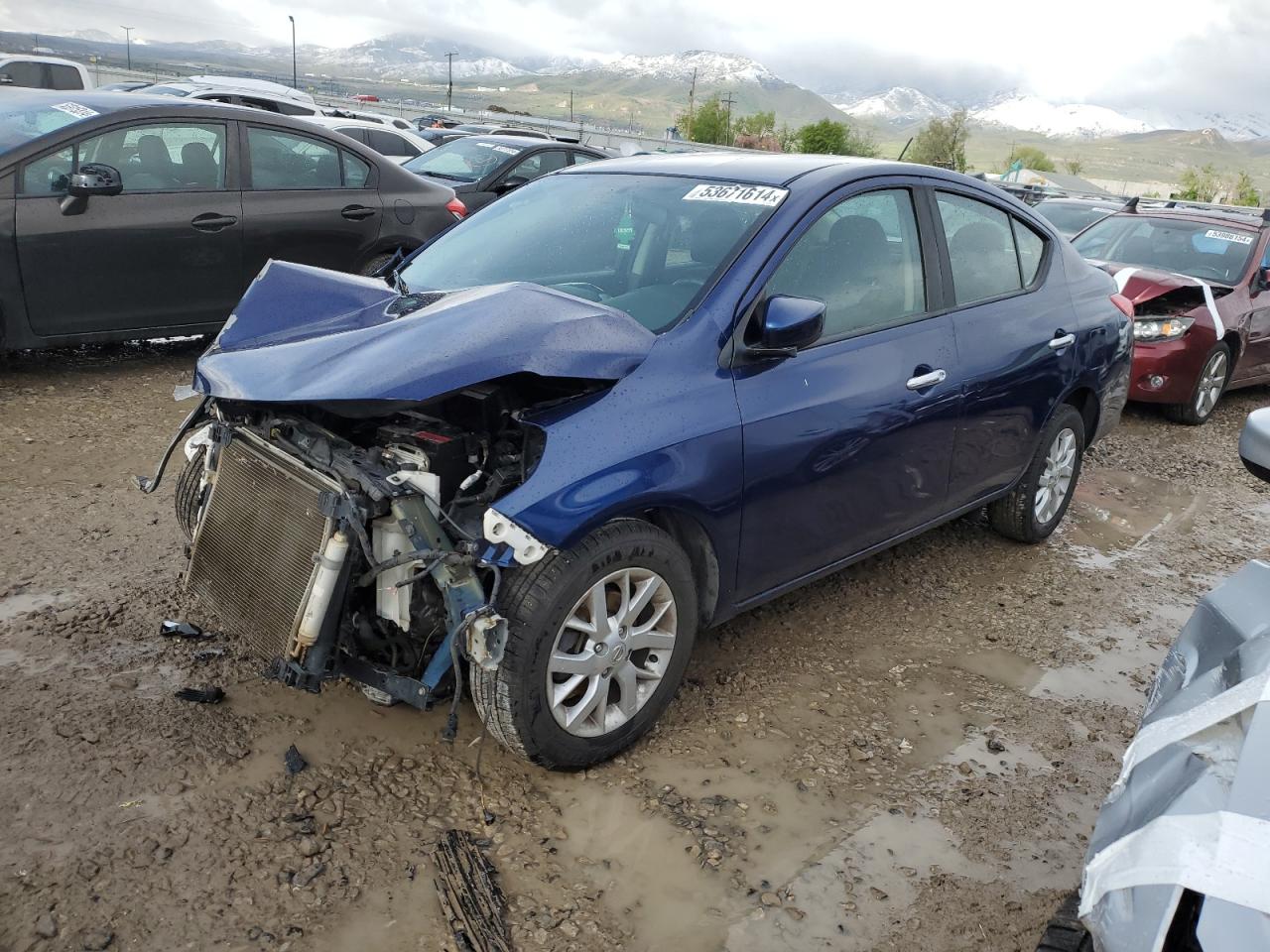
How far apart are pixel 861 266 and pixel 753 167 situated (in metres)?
0.56

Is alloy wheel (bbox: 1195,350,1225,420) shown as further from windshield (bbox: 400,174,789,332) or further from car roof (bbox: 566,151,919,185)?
windshield (bbox: 400,174,789,332)

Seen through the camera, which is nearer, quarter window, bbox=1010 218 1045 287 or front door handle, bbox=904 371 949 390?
front door handle, bbox=904 371 949 390

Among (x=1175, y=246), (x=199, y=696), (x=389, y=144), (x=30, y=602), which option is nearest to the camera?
(x=199, y=696)

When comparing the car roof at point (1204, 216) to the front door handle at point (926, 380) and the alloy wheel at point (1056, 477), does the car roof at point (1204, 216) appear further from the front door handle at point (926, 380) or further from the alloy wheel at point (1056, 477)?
the front door handle at point (926, 380)

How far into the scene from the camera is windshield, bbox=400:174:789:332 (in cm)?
334

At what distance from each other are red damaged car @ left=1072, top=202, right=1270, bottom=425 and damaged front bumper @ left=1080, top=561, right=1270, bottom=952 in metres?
6.31

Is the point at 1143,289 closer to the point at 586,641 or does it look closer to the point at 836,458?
the point at 836,458

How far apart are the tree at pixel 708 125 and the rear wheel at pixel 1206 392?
102992 millimetres

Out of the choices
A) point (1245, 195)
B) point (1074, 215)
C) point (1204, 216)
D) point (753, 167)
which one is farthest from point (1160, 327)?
point (1245, 195)

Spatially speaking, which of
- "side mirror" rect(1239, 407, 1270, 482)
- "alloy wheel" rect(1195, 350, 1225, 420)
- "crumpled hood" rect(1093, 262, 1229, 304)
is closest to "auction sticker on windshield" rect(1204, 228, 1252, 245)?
"crumpled hood" rect(1093, 262, 1229, 304)

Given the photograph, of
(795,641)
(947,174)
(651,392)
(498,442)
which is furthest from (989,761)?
(947,174)

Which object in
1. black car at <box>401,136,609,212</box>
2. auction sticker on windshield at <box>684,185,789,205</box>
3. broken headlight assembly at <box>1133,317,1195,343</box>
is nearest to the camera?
auction sticker on windshield at <box>684,185,789,205</box>

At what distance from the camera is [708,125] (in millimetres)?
110938

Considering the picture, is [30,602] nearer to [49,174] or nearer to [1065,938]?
[49,174]
